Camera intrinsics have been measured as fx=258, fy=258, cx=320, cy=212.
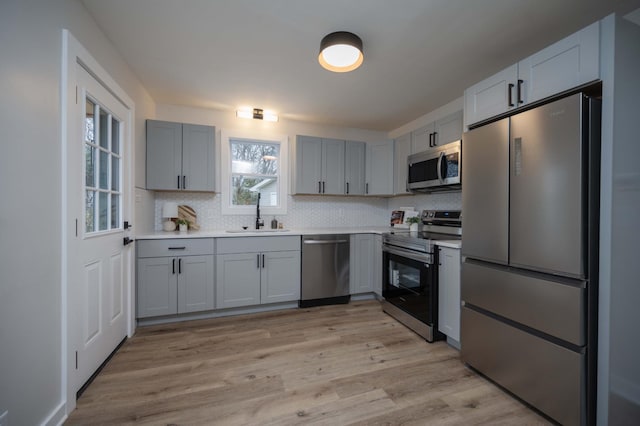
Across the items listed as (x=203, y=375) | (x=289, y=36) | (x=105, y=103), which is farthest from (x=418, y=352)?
(x=105, y=103)

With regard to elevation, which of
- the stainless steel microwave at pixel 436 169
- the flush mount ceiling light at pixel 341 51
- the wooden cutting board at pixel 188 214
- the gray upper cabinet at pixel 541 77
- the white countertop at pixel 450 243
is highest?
the flush mount ceiling light at pixel 341 51

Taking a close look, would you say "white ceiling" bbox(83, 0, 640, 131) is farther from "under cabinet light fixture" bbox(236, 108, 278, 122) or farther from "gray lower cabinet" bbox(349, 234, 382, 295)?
"gray lower cabinet" bbox(349, 234, 382, 295)

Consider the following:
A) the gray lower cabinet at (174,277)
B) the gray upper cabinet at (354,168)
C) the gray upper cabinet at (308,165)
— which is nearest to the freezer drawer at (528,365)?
the gray upper cabinet at (354,168)

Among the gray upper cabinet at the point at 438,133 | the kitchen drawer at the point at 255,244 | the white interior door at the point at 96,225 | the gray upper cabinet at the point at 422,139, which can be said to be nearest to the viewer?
the white interior door at the point at 96,225

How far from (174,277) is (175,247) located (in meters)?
0.32

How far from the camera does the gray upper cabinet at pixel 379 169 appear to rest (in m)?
3.74

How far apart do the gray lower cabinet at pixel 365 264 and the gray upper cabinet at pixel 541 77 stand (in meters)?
1.83

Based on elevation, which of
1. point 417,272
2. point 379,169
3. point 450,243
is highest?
point 379,169

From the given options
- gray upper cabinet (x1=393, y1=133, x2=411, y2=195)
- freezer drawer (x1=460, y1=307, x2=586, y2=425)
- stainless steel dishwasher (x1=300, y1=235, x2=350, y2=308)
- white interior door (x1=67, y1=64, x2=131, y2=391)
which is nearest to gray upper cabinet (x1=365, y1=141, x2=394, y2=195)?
gray upper cabinet (x1=393, y1=133, x2=411, y2=195)

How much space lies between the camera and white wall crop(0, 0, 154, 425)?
1.09 meters

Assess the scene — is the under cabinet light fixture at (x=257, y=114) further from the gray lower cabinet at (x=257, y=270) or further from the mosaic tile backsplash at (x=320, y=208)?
the gray lower cabinet at (x=257, y=270)

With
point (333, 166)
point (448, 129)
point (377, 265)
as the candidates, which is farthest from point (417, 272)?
point (333, 166)

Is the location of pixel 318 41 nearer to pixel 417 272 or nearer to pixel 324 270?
pixel 417 272

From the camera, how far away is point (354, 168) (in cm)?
383
